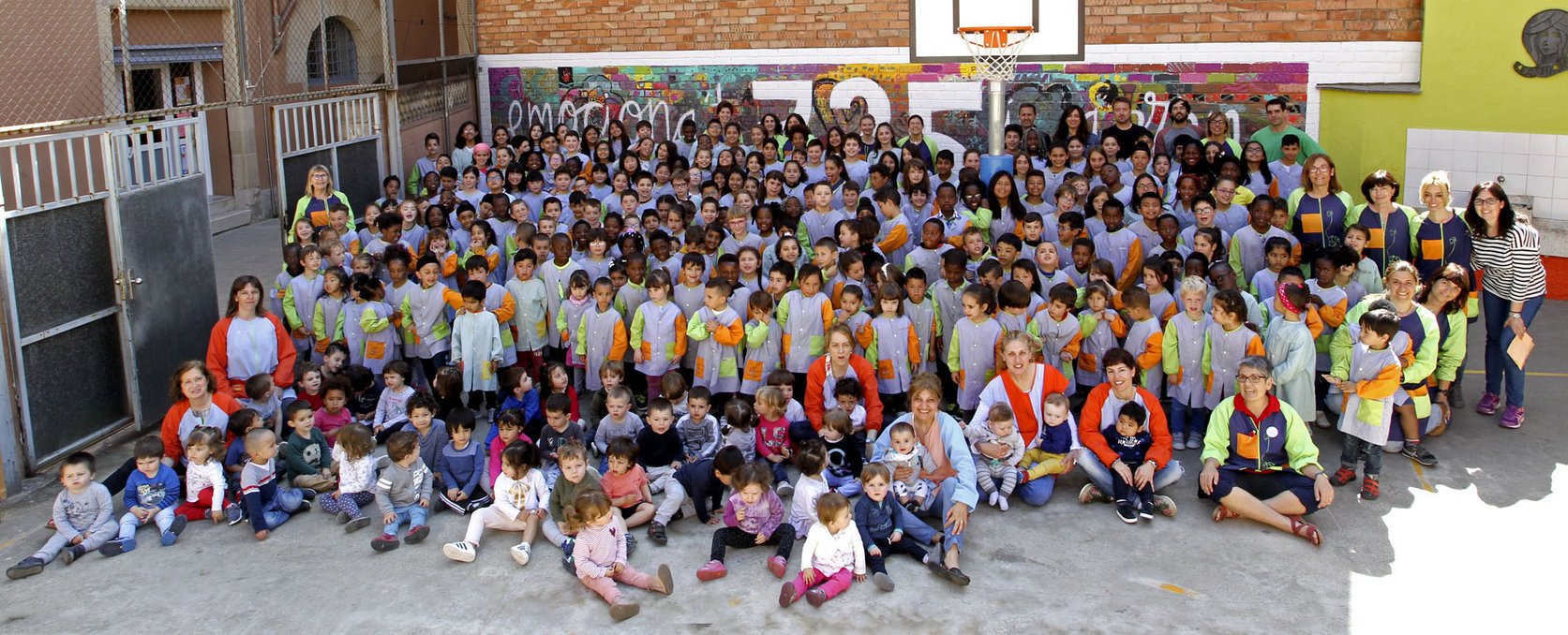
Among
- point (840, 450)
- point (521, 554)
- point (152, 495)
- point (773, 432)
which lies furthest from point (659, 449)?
point (152, 495)

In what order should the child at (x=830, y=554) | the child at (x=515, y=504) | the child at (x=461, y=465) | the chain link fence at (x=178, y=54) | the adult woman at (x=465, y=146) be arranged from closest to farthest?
the child at (x=830, y=554)
the child at (x=515, y=504)
the child at (x=461, y=465)
the chain link fence at (x=178, y=54)
the adult woman at (x=465, y=146)

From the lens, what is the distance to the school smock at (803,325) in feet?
26.7

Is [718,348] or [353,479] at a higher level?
[718,348]

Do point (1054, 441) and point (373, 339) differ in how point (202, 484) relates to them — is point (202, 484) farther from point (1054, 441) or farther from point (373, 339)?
point (1054, 441)

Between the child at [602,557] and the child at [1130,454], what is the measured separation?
2462 millimetres

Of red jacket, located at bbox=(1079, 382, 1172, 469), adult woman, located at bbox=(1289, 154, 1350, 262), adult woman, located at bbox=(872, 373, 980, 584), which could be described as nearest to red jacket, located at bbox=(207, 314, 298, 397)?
adult woman, located at bbox=(872, 373, 980, 584)

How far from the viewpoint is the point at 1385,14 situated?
445 inches

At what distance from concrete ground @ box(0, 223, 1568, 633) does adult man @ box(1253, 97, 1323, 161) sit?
13.8ft

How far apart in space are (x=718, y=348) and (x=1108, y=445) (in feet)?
8.53

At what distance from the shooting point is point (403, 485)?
22.5ft

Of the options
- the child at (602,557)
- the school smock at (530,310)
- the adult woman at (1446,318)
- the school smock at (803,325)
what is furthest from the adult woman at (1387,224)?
the school smock at (530,310)

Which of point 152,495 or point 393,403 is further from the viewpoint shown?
point 393,403

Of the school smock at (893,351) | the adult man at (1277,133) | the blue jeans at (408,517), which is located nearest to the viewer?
the blue jeans at (408,517)

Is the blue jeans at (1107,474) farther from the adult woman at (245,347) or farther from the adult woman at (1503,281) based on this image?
the adult woman at (245,347)
